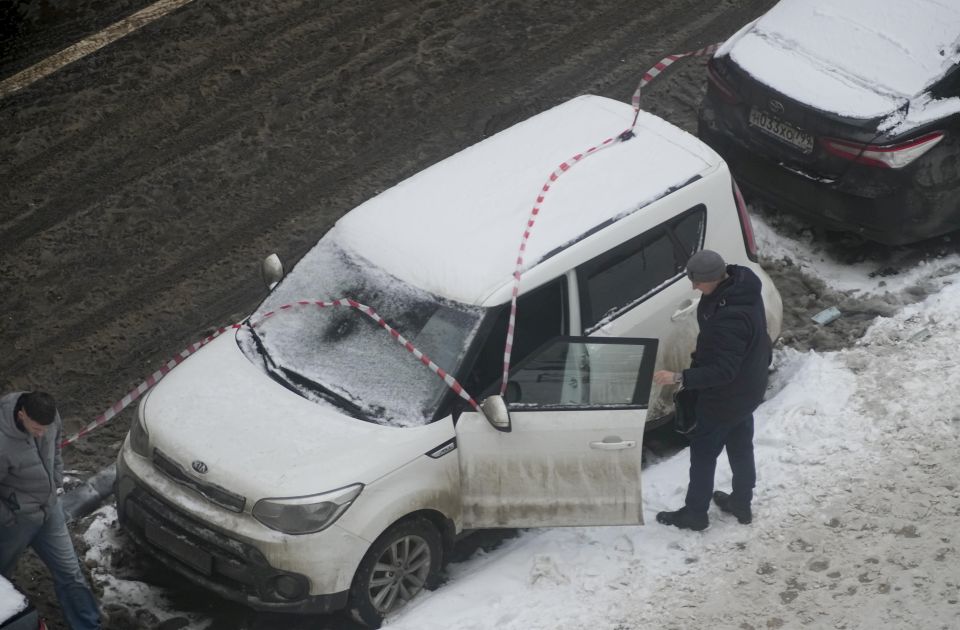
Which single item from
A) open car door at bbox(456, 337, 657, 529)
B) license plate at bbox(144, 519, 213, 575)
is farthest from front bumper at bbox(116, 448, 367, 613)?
open car door at bbox(456, 337, 657, 529)

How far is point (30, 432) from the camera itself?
5.99 m

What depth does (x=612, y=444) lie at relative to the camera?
21.5ft

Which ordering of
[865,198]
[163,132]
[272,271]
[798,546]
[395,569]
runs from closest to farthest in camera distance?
1. [395,569]
2. [798,546]
3. [272,271]
4. [865,198]
5. [163,132]

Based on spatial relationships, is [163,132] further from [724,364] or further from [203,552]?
[724,364]

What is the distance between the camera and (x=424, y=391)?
649cm

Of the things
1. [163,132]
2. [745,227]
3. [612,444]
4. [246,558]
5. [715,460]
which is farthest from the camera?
[163,132]

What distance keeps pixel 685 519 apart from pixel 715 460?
1.53 feet

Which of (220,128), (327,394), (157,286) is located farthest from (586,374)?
(220,128)

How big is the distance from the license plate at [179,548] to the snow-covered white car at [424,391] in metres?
0.01

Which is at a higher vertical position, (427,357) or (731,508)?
(427,357)

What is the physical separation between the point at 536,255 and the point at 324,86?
5.03 meters

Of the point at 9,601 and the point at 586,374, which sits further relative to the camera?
the point at 586,374

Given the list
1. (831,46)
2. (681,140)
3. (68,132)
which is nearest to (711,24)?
(831,46)

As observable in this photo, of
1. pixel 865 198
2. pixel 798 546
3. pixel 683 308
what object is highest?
pixel 683 308
